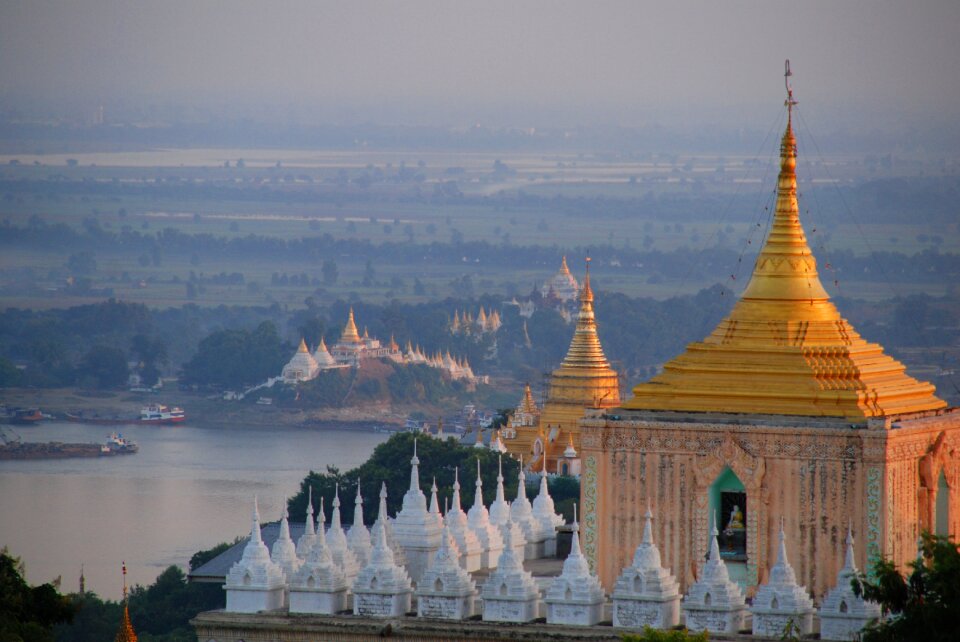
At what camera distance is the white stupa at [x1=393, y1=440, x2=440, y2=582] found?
3694 centimetres

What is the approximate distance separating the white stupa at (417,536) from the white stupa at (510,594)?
2782mm

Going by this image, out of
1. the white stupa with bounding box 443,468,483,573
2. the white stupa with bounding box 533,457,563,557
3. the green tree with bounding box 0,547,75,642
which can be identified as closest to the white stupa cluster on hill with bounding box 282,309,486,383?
the white stupa with bounding box 533,457,563,557

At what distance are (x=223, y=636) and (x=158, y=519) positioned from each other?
48.5 meters

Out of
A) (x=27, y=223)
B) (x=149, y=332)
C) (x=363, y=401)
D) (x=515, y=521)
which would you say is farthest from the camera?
(x=27, y=223)

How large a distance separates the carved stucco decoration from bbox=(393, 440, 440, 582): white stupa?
3104 millimetres

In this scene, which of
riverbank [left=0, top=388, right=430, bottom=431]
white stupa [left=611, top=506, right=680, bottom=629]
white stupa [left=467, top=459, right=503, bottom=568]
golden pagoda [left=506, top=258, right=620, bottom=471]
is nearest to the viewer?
white stupa [left=611, top=506, right=680, bottom=629]

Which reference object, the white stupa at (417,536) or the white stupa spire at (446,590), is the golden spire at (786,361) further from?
the white stupa spire at (446,590)

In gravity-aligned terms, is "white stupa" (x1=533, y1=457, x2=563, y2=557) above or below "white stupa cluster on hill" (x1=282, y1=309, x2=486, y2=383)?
below

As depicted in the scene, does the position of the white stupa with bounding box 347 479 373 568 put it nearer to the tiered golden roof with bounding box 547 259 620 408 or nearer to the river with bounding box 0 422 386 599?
the river with bounding box 0 422 386 599

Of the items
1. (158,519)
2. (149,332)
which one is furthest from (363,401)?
(158,519)

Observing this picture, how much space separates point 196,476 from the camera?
3885 inches

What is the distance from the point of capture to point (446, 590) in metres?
34.3

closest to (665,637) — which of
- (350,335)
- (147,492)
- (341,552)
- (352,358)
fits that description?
(341,552)

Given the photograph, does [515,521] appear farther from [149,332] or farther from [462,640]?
[149,332]
